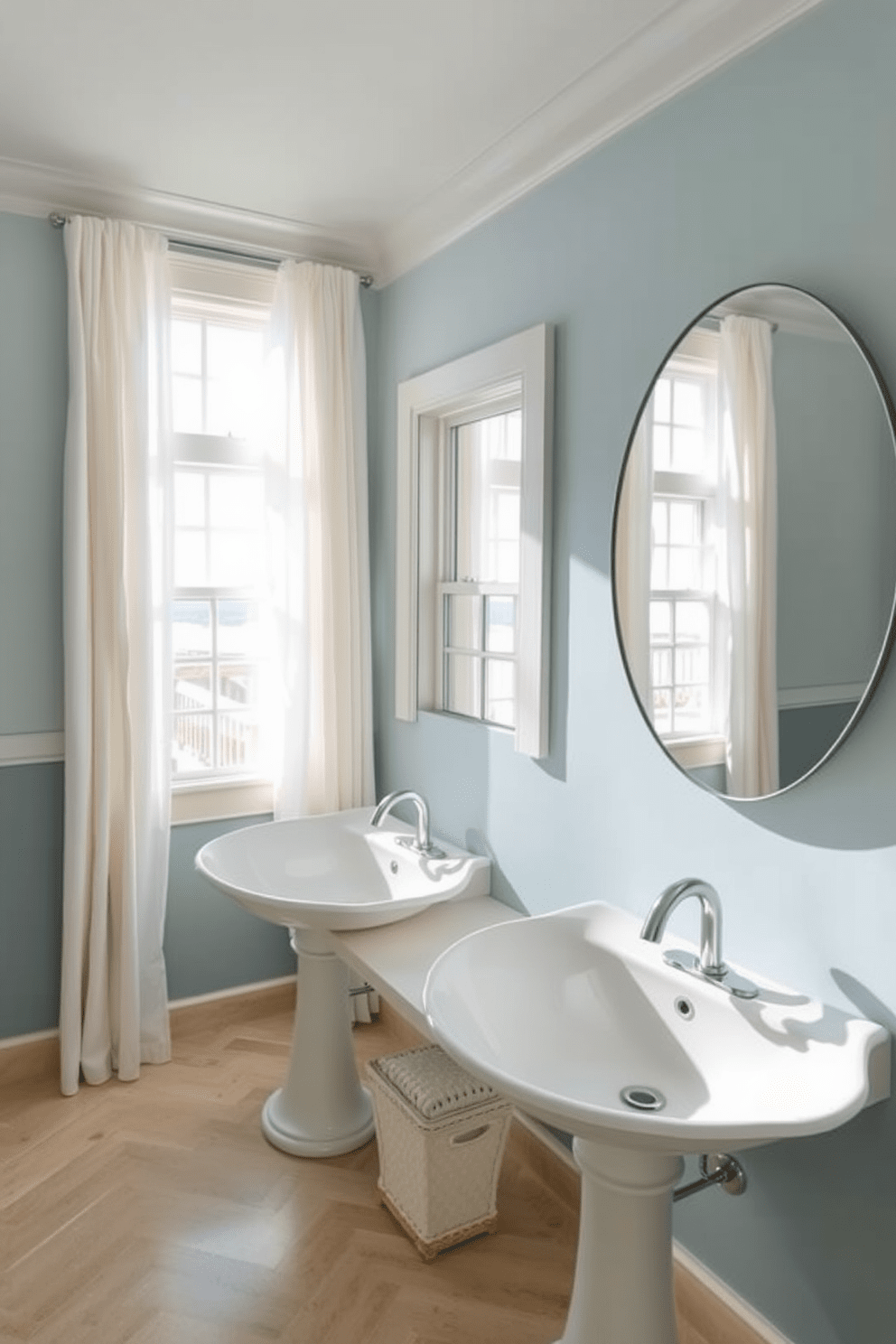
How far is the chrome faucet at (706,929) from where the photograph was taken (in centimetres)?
156

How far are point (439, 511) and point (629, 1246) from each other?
6.70ft

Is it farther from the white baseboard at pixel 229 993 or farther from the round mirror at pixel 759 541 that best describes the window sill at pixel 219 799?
the round mirror at pixel 759 541

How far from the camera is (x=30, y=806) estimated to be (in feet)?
8.91

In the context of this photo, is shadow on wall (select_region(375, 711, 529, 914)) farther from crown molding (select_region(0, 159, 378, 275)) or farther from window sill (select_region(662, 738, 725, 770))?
crown molding (select_region(0, 159, 378, 275))

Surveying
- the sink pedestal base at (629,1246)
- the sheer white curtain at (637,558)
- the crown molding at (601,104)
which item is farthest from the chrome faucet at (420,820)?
the crown molding at (601,104)

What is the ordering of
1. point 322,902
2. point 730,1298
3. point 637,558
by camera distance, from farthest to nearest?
point 322,902, point 637,558, point 730,1298

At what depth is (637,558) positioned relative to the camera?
6.44 ft

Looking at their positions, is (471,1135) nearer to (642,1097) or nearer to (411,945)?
(411,945)

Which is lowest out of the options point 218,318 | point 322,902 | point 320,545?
point 322,902

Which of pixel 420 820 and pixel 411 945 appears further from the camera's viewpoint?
pixel 420 820

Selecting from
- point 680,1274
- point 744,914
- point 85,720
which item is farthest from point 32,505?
point 680,1274

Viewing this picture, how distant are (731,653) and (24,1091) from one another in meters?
2.39

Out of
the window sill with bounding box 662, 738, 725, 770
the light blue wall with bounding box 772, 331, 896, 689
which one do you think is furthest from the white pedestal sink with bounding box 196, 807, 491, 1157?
the light blue wall with bounding box 772, 331, 896, 689

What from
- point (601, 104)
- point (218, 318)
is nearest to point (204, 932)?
point (218, 318)
